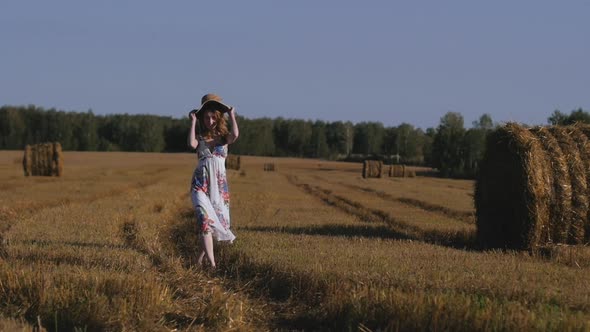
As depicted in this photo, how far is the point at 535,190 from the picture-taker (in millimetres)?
11242

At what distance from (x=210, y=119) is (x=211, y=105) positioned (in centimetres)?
18

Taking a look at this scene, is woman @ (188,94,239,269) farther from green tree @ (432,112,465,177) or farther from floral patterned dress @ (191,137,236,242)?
green tree @ (432,112,465,177)

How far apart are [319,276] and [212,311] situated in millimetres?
1677

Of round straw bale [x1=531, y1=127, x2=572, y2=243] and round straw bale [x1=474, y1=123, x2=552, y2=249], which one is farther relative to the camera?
round straw bale [x1=531, y1=127, x2=572, y2=243]

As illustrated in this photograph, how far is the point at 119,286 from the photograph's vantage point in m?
6.67

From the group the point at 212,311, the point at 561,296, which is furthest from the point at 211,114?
the point at 561,296

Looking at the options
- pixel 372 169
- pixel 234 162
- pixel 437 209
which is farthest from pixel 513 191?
pixel 234 162

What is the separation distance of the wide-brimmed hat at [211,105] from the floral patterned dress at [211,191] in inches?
14.8

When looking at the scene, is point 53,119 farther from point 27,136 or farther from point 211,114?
point 211,114

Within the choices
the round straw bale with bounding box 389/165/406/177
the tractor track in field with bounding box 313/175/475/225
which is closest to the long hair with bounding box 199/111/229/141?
the tractor track in field with bounding box 313/175/475/225

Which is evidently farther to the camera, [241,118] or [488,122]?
[241,118]

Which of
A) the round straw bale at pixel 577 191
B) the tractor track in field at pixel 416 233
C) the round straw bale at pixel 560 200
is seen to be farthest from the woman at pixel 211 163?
the round straw bale at pixel 577 191

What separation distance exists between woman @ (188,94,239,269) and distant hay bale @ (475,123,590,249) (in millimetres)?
4733

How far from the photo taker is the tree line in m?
104
